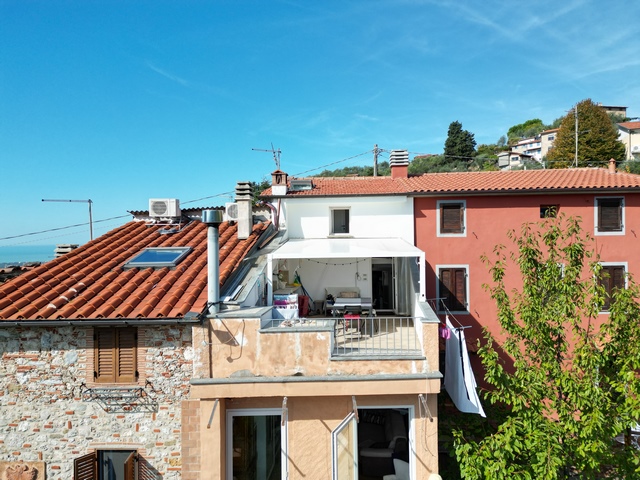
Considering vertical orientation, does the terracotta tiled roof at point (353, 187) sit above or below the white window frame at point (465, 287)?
above

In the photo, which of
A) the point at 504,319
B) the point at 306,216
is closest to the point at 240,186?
the point at 306,216

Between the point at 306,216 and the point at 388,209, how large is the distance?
4020 mm

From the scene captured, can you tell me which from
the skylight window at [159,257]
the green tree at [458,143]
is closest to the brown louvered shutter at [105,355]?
the skylight window at [159,257]

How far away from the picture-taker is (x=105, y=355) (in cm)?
902

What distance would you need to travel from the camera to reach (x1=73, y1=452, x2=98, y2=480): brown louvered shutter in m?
8.59

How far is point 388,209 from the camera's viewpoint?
55.3 ft

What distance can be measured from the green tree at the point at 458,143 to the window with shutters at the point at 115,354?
7322cm

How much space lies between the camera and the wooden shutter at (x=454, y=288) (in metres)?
16.9

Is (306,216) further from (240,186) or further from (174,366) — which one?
(174,366)

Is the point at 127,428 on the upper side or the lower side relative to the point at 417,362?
lower

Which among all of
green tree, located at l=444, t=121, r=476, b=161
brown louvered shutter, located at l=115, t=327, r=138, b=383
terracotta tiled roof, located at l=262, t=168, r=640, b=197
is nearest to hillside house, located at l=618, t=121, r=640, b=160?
green tree, located at l=444, t=121, r=476, b=161

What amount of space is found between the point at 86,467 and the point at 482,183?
18.8 metres

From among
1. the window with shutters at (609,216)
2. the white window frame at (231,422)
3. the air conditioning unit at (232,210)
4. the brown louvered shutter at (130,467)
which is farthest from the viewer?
the window with shutters at (609,216)

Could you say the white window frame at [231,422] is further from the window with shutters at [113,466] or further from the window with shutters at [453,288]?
the window with shutters at [453,288]
